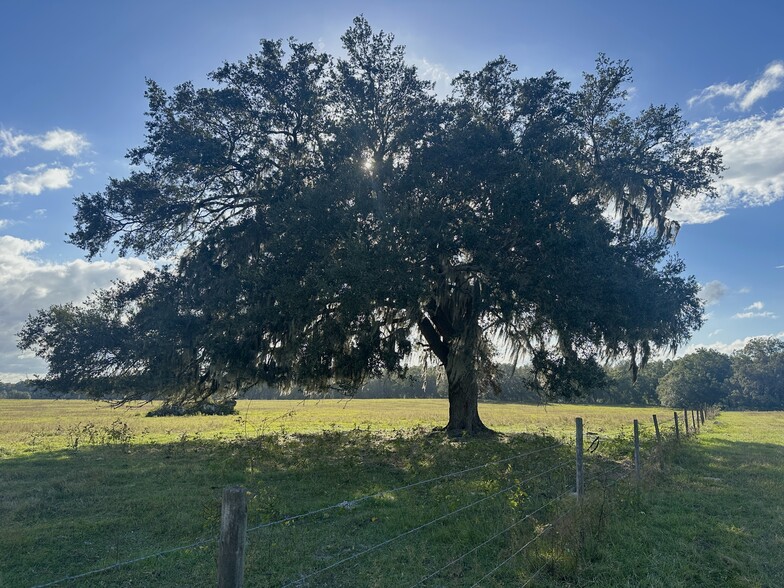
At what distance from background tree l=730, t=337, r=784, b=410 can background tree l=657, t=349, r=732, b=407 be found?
1783 mm

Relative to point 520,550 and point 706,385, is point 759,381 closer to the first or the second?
point 706,385

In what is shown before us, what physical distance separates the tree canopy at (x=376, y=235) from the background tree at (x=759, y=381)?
8461cm

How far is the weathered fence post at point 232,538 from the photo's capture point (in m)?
2.79

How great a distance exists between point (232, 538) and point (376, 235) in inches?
413

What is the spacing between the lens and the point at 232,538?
2832mm

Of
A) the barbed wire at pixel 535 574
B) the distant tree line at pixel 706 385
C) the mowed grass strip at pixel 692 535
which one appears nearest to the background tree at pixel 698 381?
the distant tree line at pixel 706 385

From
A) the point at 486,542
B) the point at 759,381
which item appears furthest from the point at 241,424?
the point at 759,381

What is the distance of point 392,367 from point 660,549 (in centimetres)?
919

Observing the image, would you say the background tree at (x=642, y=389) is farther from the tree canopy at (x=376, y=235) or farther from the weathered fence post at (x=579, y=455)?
the weathered fence post at (x=579, y=455)

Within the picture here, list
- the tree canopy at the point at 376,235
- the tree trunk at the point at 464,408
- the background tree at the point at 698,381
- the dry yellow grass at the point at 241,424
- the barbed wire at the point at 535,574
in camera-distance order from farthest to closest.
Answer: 1. the background tree at the point at 698,381
2. the dry yellow grass at the point at 241,424
3. the tree trunk at the point at 464,408
4. the tree canopy at the point at 376,235
5. the barbed wire at the point at 535,574

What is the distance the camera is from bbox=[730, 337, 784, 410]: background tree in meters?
83.8

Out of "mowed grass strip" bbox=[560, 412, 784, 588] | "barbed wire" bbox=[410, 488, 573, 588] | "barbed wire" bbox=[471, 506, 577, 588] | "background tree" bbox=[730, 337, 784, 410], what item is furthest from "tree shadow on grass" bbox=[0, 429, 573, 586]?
"background tree" bbox=[730, 337, 784, 410]

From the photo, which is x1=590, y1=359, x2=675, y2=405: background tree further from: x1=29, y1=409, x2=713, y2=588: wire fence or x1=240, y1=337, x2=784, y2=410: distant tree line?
x1=29, y1=409, x2=713, y2=588: wire fence

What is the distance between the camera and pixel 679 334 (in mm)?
15477
